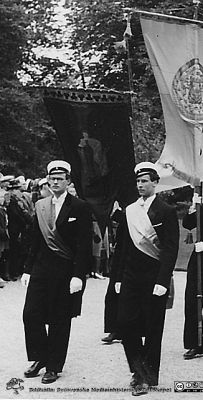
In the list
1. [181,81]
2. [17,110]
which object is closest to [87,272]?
[181,81]

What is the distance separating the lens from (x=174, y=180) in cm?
849

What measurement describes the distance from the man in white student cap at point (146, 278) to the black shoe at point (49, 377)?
0.68 metres

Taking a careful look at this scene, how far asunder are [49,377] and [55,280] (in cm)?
82

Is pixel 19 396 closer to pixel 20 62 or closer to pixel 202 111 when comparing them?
pixel 202 111

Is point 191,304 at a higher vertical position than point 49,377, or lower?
higher

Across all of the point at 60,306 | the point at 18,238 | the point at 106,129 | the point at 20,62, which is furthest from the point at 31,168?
the point at 60,306

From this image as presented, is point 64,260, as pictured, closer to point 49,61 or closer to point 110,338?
point 110,338

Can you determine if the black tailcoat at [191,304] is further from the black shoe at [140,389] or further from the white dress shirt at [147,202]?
the black shoe at [140,389]

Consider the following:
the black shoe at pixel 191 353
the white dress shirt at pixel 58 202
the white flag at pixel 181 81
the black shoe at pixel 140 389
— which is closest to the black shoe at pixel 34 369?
the black shoe at pixel 140 389

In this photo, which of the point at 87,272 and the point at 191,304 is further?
the point at 191,304

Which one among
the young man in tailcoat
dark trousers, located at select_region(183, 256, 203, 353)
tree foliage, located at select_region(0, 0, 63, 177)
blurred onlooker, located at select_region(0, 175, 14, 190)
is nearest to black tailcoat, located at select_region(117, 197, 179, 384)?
the young man in tailcoat

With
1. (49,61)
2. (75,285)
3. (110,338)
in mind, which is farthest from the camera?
(49,61)

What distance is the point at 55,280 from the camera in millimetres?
7043

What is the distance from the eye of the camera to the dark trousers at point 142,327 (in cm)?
668
